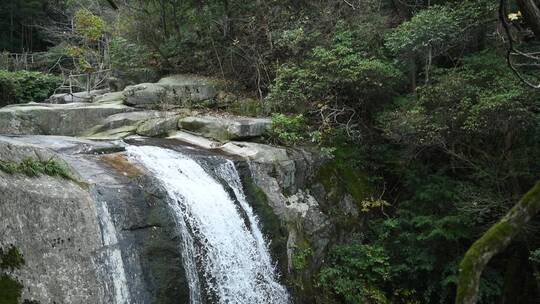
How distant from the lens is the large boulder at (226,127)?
31.6 ft

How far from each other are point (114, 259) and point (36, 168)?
1424mm

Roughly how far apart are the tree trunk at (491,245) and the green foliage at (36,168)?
4673 mm

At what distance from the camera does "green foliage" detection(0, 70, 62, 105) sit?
1594 cm

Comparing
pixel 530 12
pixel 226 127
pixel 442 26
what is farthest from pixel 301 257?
pixel 530 12

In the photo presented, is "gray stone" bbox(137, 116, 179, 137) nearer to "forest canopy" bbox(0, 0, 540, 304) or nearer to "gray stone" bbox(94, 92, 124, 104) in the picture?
"gray stone" bbox(94, 92, 124, 104)

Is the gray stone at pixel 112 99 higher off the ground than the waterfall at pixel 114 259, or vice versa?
the gray stone at pixel 112 99

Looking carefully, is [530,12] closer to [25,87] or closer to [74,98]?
[74,98]

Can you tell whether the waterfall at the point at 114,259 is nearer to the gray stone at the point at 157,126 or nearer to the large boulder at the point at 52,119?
the gray stone at the point at 157,126

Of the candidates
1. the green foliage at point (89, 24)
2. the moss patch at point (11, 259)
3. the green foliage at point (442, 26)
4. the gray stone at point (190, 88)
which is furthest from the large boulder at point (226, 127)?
the green foliage at point (89, 24)

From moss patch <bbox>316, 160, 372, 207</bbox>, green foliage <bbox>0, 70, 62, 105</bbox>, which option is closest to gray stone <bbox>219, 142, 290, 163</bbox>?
moss patch <bbox>316, 160, 372, 207</bbox>

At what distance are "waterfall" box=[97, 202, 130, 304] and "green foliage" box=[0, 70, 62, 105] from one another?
12.3 metres

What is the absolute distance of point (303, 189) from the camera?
9367mm

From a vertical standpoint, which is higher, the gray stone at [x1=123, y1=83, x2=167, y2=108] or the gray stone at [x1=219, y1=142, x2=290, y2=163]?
the gray stone at [x1=123, y1=83, x2=167, y2=108]

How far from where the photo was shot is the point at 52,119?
32.8ft
